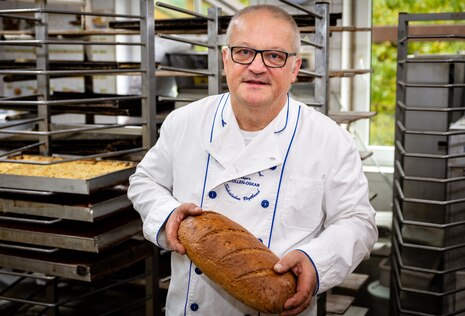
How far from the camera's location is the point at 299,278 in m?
1.63

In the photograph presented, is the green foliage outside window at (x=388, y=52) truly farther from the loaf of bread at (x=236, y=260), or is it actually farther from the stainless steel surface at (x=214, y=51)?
the loaf of bread at (x=236, y=260)

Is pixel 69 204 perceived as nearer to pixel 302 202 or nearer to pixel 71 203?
pixel 71 203

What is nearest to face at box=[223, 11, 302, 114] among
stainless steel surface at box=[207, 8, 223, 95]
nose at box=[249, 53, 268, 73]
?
nose at box=[249, 53, 268, 73]

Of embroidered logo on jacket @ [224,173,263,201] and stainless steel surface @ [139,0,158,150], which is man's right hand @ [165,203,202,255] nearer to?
embroidered logo on jacket @ [224,173,263,201]

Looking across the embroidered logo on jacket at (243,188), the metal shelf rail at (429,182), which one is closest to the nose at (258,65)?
the embroidered logo on jacket at (243,188)

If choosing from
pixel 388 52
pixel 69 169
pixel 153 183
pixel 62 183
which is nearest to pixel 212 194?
pixel 153 183

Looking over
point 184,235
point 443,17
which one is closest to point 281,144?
point 184,235

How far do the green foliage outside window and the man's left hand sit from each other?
3310mm

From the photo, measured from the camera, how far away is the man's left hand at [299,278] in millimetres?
1600

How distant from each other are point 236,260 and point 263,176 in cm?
30

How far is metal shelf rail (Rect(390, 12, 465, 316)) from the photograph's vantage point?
10.1 feet

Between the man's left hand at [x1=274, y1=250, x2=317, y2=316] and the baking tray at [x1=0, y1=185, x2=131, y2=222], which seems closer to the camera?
the man's left hand at [x1=274, y1=250, x2=317, y2=316]

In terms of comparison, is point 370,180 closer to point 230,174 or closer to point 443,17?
point 443,17

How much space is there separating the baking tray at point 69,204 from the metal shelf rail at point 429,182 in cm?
137
